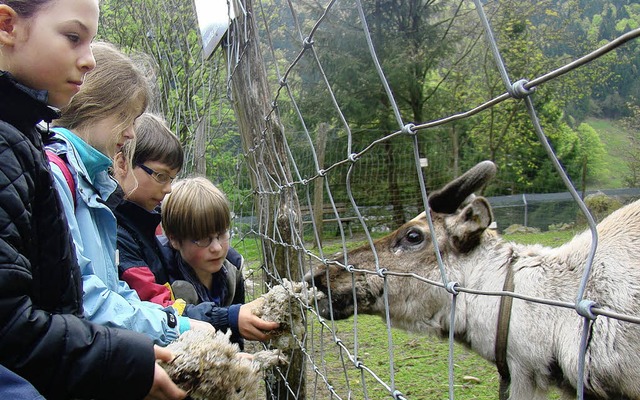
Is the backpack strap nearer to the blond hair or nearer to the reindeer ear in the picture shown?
the blond hair

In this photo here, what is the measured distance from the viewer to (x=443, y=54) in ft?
42.5

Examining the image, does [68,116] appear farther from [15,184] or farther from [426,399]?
[426,399]

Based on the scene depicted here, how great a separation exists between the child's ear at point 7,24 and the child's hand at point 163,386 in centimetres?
66

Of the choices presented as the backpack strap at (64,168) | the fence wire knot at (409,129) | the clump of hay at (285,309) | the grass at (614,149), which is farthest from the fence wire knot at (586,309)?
the grass at (614,149)

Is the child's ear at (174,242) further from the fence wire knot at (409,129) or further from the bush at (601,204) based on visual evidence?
the bush at (601,204)

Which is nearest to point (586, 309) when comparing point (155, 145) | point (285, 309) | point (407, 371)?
point (285, 309)

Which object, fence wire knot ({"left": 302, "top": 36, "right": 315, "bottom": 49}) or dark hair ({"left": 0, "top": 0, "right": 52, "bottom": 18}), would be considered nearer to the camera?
dark hair ({"left": 0, "top": 0, "right": 52, "bottom": 18})

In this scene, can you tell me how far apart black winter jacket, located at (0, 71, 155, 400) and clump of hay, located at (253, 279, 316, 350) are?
2.25ft

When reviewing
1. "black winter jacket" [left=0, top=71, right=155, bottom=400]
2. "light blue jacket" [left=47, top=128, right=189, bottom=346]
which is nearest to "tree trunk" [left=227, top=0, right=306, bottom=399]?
"light blue jacket" [left=47, top=128, right=189, bottom=346]

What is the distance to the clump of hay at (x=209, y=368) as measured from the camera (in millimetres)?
1201

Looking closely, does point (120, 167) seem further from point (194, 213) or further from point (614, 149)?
point (614, 149)

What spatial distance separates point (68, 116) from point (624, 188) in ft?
32.1

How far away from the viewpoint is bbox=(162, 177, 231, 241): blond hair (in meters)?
2.05

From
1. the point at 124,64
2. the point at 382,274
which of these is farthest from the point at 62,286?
the point at 124,64
